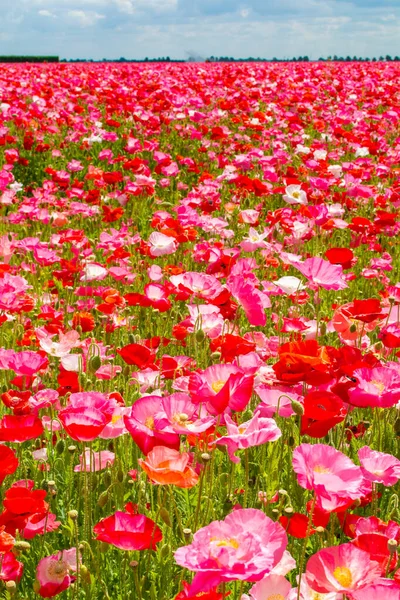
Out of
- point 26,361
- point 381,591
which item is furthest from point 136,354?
point 381,591

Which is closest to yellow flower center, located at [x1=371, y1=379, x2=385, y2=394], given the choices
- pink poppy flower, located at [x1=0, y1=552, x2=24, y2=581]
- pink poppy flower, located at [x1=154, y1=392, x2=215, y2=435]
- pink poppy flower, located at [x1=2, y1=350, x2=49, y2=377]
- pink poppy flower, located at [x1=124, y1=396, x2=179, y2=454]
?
pink poppy flower, located at [x1=154, y1=392, x2=215, y2=435]

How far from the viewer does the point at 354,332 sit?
2314 mm

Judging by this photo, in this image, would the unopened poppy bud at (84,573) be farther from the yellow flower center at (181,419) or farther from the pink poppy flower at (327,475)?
the pink poppy flower at (327,475)

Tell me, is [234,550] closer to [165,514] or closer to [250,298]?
[165,514]

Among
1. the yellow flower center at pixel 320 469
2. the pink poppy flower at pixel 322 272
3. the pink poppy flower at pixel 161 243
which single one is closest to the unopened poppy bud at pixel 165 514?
the yellow flower center at pixel 320 469

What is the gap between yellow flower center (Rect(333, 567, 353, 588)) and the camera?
115 cm

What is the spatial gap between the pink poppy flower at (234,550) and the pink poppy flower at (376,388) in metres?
0.60

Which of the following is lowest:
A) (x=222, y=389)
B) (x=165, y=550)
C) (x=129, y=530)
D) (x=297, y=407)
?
(x=165, y=550)

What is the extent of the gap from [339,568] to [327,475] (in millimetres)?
173

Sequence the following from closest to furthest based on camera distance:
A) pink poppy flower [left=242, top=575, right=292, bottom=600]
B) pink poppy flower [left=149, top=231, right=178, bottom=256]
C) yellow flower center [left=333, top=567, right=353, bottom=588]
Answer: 1. yellow flower center [left=333, top=567, right=353, bottom=588]
2. pink poppy flower [left=242, top=575, right=292, bottom=600]
3. pink poppy flower [left=149, top=231, right=178, bottom=256]

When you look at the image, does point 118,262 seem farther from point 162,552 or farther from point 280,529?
point 280,529

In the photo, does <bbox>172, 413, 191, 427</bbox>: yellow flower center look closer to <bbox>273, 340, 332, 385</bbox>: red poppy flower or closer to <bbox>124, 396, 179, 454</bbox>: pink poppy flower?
<bbox>124, 396, 179, 454</bbox>: pink poppy flower

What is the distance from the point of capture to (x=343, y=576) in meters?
1.16

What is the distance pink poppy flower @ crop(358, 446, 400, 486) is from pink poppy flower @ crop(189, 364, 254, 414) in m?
0.29
